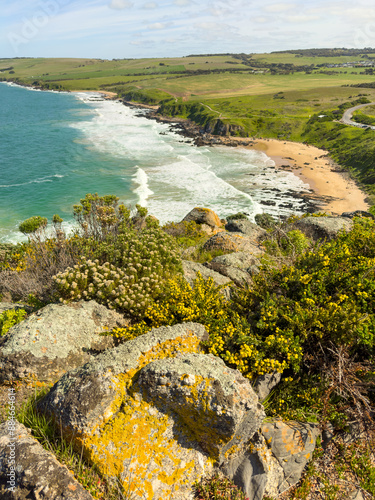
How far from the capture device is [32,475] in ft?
12.5

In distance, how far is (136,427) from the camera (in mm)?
4586

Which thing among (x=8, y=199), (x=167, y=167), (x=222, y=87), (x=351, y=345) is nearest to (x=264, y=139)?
(x=167, y=167)

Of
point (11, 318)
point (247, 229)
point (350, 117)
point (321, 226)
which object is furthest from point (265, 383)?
point (350, 117)

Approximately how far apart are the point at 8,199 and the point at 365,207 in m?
51.2

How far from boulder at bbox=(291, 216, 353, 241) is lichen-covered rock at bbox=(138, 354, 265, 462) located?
13051mm

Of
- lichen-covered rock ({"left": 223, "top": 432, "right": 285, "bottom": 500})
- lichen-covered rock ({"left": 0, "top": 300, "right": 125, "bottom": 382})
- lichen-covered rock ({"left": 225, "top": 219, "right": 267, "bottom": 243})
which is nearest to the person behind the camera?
lichen-covered rock ({"left": 223, "top": 432, "right": 285, "bottom": 500})

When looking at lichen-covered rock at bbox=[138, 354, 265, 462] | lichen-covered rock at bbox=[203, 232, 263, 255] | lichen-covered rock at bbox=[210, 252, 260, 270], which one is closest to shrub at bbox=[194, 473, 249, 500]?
lichen-covered rock at bbox=[138, 354, 265, 462]

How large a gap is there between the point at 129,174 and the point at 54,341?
48747 mm

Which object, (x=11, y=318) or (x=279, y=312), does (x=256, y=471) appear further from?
(x=11, y=318)

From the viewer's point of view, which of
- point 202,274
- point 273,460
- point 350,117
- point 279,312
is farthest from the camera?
point 350,117

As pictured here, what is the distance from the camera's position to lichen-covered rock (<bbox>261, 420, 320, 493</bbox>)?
16.0ft

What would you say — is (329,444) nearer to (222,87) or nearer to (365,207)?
(365,207)

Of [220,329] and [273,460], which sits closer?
[273,460]

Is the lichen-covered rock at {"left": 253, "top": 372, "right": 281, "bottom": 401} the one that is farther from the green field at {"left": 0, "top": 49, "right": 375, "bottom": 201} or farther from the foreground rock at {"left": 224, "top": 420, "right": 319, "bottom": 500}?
the green field at {"left": 0, "top": 49, "right": 375, "bottom": 201}
